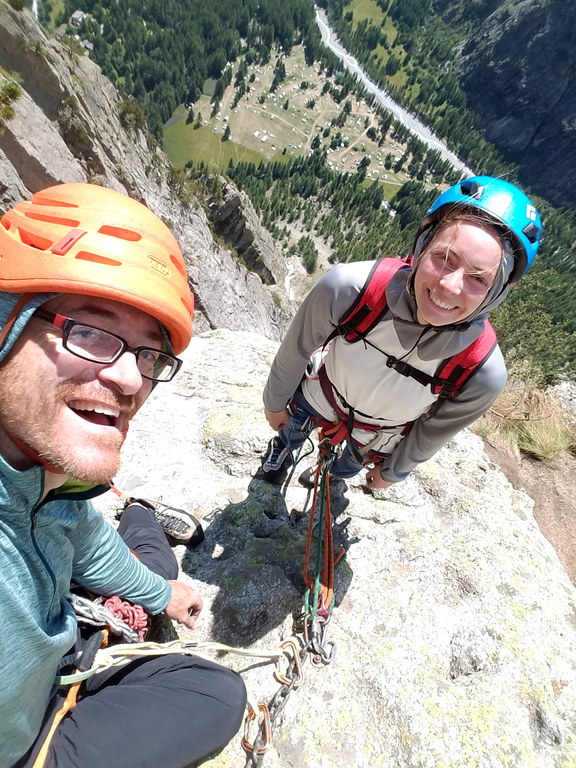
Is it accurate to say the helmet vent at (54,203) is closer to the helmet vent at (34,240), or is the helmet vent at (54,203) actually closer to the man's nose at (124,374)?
the helmet vent at (34,240)

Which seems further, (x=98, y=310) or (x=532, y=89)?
(x=532, y=89)

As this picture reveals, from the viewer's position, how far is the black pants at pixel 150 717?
72.9 inches

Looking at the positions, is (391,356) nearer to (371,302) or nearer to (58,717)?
(371,302)

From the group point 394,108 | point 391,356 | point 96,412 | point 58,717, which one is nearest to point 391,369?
point 391,356

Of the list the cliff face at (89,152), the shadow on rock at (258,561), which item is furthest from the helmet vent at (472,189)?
the cliff face at (89,152)

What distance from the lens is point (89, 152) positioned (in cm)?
1077

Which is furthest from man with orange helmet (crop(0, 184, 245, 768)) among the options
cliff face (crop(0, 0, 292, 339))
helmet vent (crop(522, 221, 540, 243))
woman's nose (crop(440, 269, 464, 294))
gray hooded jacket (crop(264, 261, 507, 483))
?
cliff face (crop(0, 0, 292, 339))

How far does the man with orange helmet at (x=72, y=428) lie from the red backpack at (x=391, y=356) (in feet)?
3.39

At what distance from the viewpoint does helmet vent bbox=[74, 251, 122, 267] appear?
1.60 metres

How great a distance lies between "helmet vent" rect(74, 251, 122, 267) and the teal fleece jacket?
0.81 m

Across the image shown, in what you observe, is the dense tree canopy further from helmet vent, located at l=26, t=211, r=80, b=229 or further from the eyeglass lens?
the eyeglass lens

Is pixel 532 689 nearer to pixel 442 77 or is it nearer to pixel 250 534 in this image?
pixel 250 534

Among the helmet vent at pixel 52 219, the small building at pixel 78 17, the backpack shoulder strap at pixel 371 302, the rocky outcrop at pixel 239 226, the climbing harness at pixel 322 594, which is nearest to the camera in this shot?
the helmet vent at pixel 52 219

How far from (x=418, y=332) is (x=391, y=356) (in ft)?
0.89
